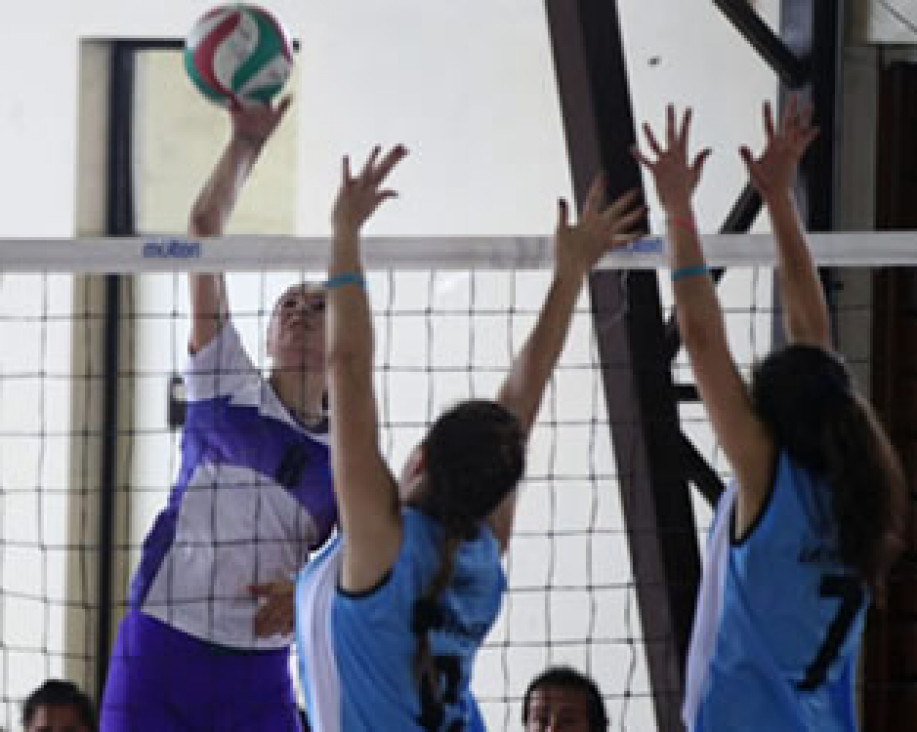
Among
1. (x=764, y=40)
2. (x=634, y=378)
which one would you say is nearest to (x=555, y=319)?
(x=634, y=378)

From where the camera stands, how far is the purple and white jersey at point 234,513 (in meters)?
3.97

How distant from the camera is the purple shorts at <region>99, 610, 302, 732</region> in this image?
→ 13.1 ft

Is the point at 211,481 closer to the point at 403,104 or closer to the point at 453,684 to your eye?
the point at 453,684

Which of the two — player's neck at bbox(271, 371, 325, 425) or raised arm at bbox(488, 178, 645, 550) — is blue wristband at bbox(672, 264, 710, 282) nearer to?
raised arm at bbox(488, 178, 645, 550)

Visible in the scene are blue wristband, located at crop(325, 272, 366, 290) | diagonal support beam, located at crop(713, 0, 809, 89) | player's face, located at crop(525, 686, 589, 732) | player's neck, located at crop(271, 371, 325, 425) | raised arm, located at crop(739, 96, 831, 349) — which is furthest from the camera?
diagonal support beam, located at crop(713, 0, 809, 89)

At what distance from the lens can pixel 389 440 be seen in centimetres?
655

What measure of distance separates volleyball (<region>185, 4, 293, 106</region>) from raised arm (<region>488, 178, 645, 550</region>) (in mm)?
709

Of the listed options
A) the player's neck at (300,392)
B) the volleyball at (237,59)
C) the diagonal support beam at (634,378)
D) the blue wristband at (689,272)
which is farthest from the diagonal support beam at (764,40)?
the blue wristband at (689,272)

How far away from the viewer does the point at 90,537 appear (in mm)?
7406

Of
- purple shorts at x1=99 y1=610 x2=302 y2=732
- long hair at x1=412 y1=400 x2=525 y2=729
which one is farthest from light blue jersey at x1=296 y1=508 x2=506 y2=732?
purple shorts at x1=99 y1=610 x2=302 y2=732

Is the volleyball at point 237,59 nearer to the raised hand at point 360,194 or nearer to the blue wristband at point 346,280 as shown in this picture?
the raised hand at point 360,194

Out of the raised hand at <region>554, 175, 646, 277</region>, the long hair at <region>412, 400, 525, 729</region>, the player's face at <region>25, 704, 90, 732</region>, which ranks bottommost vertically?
the player's face at <region>25, 704, 90, 732</region>

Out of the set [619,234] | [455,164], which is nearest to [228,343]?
[619,234]

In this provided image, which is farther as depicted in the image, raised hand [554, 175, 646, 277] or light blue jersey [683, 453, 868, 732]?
raised hand [554, 175, 646, 277]
